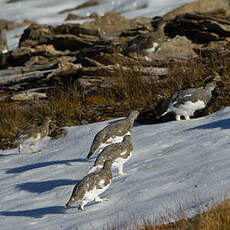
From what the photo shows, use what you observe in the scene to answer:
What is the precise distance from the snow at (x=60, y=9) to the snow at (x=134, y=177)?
17730 mm

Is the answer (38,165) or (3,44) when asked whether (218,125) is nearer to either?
(38,165)

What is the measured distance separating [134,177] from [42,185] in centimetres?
147

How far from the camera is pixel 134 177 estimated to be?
7.19m

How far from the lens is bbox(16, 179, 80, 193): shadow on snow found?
305 inches

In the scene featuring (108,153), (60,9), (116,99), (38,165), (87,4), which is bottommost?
(60,9)

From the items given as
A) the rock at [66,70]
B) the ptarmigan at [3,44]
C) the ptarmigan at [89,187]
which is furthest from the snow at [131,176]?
the ptarmigan at [3,44]

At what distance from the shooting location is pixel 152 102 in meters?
11.3

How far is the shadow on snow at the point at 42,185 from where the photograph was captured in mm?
7734

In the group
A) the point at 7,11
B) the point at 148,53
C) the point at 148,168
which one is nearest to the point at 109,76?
the point at 148,53

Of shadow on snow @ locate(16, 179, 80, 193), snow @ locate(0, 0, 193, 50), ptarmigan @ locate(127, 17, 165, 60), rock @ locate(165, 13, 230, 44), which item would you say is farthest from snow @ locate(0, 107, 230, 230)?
snow @ locate(0, 0, 193, 50)

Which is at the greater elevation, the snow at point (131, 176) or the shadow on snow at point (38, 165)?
the snow at point (131, 176)

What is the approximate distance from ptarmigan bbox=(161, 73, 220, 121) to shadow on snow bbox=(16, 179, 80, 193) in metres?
2.36

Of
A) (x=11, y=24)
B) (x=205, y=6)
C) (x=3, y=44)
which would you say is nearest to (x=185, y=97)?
(x=205, y=6)

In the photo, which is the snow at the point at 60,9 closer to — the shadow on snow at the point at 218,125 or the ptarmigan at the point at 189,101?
the ptarmigan at the point at 189,101
